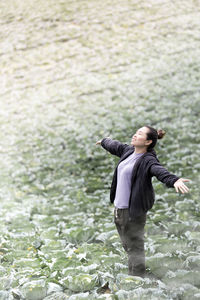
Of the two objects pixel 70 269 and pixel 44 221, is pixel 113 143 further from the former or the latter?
pixel 44 221

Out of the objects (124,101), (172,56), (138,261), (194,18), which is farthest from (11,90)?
(138,261)

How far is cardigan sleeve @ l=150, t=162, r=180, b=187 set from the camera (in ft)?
9.05

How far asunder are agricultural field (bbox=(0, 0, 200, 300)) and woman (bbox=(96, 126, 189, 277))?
1.04 feet

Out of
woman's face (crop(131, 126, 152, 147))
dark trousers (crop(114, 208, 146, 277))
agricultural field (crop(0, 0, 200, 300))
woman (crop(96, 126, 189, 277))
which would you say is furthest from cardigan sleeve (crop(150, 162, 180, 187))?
agricultural field (crop(0, 0, 200, 300))

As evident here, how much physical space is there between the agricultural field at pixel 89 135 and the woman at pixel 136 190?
32cm

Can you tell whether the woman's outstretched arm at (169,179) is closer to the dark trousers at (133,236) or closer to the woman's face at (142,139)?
the woman's face at (142,139)

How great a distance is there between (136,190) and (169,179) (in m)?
0.45

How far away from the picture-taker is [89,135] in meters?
9.57

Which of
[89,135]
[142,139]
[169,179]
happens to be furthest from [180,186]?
[89,135]

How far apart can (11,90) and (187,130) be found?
26.9 ft

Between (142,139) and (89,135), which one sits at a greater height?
(142,139)

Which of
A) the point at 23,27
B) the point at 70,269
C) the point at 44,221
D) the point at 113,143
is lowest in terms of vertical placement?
the point at 44,221

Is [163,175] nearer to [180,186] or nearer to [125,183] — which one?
[180,186]

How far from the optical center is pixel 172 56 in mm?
13367
